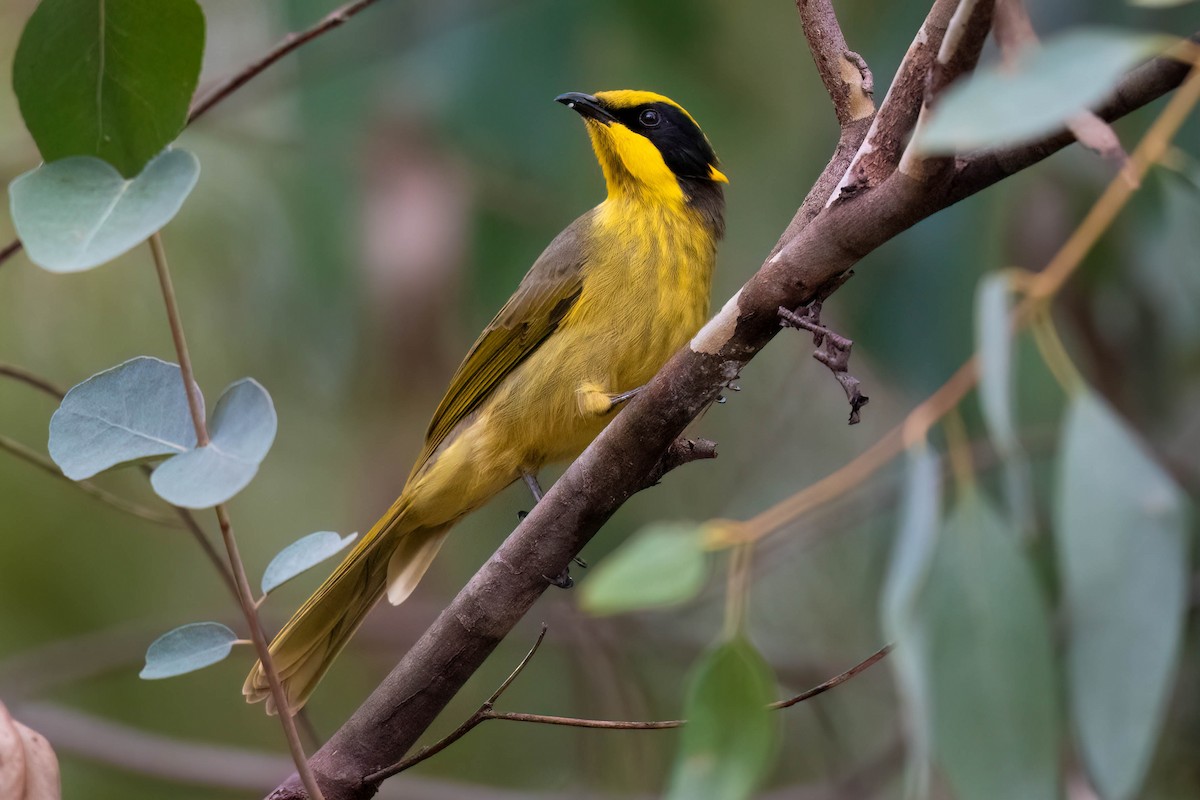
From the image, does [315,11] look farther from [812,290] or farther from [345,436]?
[812,290]

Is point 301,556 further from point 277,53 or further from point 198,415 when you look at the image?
point 277,53

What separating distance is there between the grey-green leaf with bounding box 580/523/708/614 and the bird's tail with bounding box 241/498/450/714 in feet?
5.59

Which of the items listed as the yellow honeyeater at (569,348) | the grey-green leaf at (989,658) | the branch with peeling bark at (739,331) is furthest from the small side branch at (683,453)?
the grey-green leaf at (989,658)

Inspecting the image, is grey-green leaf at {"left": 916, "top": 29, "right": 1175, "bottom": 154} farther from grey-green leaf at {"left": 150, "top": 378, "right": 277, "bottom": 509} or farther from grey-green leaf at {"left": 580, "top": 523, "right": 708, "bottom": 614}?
grey-green leaf at {"left": 150, "top": 378, "right": 277, "bottom": 509}

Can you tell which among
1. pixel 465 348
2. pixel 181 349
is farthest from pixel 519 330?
pixel 465 348

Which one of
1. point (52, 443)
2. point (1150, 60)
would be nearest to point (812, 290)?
point (1150, 60)

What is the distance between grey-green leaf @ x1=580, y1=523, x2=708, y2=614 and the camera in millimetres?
1114

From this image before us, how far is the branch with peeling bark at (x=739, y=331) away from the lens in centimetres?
173

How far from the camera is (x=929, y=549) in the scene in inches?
45.6

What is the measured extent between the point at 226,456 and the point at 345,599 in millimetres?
1624

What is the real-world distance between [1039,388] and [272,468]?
163 inches

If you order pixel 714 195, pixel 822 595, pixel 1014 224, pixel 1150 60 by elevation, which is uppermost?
pixel 1150 60

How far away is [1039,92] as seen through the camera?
3.43 ft

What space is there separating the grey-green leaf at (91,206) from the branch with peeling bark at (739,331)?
0.86 meters
